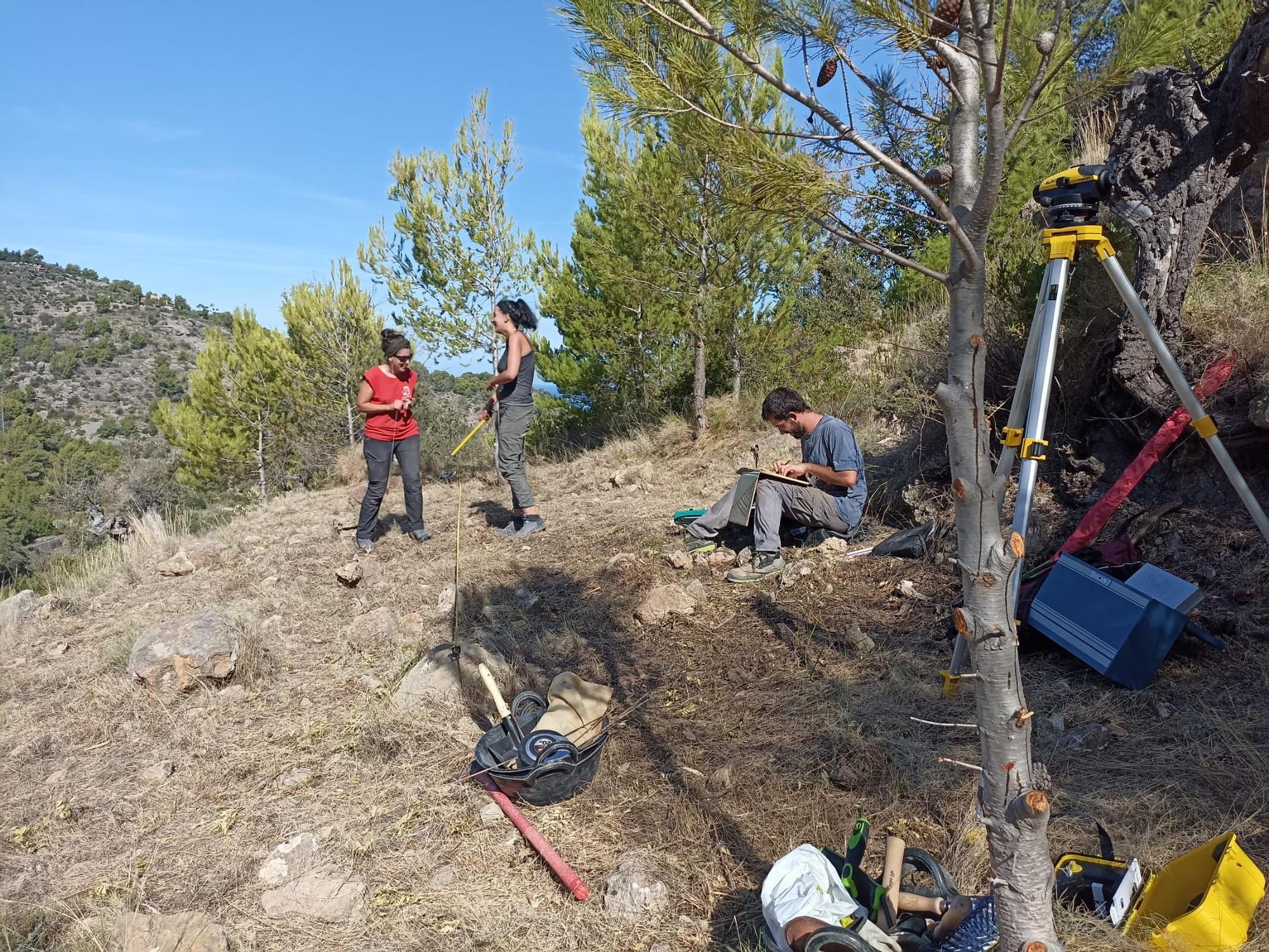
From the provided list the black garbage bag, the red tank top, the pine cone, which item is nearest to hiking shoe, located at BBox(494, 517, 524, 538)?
the red tank top

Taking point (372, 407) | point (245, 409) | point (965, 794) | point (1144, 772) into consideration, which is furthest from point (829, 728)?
point (245, 409)

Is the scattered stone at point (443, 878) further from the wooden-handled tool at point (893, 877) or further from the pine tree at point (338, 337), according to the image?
the pine tree at point (338, 337)

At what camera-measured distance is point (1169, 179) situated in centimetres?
402

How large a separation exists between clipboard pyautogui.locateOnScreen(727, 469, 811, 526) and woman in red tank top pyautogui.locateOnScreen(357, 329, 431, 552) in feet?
8.44

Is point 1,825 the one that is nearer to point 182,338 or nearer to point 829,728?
point 829,728

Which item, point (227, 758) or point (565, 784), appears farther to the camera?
point (227, 758)

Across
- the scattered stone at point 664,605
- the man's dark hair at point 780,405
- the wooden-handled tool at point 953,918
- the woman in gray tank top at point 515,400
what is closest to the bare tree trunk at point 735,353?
the woman in gray tank top at point 515,400

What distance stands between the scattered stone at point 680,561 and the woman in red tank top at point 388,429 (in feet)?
7.50

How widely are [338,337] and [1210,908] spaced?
52.4 ft

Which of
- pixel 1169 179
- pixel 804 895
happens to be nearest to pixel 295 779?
pixel 804 895

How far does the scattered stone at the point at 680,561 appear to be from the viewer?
504 centimetres

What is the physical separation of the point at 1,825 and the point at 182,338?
53.5 meters

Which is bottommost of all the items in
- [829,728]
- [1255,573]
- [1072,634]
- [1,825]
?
[1,825]

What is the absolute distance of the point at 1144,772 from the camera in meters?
2.51
